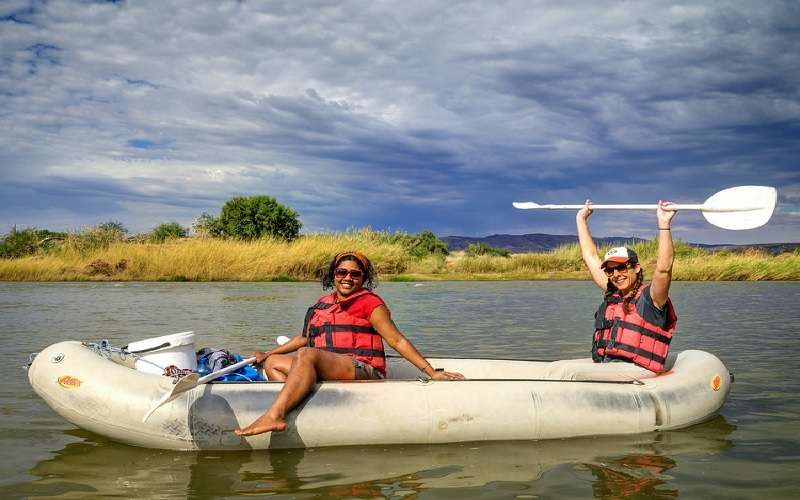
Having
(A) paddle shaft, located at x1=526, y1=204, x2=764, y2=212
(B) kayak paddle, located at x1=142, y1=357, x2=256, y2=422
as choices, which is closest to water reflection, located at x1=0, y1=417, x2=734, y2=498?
(B) kayak paddle, located at x1=142, y1=357, x2=256, y2=422

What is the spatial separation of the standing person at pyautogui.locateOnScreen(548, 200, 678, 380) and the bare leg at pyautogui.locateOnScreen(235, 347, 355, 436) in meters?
1.68

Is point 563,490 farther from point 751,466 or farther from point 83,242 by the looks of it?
point 83,242

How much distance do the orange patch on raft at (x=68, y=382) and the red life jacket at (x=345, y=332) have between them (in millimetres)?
1474

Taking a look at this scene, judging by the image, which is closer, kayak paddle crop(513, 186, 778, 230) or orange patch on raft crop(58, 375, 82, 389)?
orange patch on raft crop(58, 375, 82, 389)

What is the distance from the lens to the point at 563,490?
3.88 meters

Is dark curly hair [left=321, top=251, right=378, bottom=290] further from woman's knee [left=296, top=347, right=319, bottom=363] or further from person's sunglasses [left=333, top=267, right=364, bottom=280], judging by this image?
woman's knee [left=296, top=347, right=319, bottom=363]

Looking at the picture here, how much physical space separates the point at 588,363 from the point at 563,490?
5.75 feet

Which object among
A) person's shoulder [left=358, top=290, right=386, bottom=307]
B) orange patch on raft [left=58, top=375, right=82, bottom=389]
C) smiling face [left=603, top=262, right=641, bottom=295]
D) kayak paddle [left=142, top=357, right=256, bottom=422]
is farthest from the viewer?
smiling face [left=603, top=262, right=641, bottom=295]

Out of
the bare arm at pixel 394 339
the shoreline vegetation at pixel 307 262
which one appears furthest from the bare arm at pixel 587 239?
the shoreline vegetation at pixel 307 262

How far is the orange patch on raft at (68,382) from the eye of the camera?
4.69m

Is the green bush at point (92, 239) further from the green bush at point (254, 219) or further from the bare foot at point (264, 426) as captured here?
the bare foot at point (264, 426)

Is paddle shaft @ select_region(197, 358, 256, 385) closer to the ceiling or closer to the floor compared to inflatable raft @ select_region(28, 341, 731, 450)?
closer to the ceiling

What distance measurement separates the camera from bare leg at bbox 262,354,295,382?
505 cm

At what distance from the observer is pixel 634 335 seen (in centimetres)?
547
